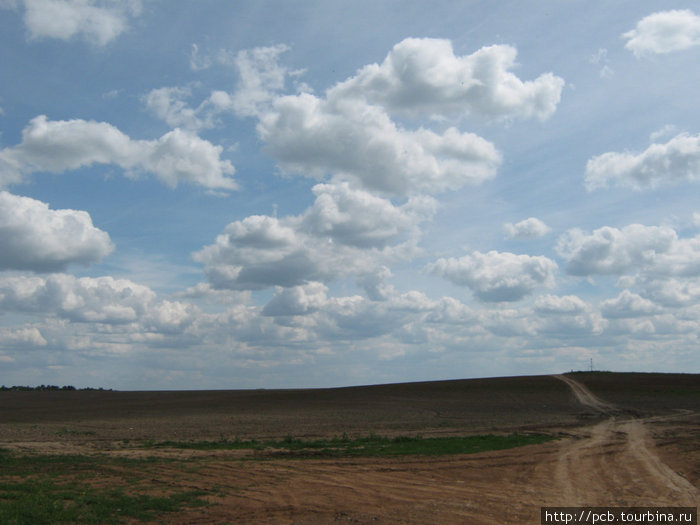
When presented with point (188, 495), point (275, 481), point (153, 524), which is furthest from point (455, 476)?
point (153, 524)

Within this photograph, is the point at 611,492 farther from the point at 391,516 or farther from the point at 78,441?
the point at 78,441

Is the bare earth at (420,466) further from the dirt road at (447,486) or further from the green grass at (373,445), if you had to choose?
the green grass at (373,445)

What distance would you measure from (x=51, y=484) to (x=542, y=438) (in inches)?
832

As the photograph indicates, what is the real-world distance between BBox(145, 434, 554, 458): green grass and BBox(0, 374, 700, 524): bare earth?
1.28 meters

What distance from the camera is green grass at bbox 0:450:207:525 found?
11562mm

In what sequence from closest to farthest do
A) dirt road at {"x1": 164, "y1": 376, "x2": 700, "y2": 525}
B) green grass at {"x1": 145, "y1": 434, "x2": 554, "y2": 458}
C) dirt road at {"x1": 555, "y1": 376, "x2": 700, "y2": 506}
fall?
dirt road at {"x1": 164, "y1": 376, "x2": 700, "y2": 525}
dirt road at {"x1": 555, "y1": 376, "x2": 700, "y2": 506}
green grass at {"x1": 145, "y1": 434, "x2": 554, "y2": 458}

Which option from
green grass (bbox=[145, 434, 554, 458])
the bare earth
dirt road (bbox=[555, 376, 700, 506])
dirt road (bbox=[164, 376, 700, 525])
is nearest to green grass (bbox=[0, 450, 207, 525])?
the bare earth

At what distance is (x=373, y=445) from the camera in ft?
80.3

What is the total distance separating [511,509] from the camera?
Result: 42.0ft

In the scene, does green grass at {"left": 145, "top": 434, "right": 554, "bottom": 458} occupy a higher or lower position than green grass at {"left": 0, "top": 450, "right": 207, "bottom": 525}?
lower

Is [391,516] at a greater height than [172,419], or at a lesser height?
greater

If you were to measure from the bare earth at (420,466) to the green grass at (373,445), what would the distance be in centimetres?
128

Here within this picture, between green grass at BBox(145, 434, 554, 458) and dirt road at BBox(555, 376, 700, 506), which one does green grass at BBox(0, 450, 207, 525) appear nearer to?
green grass at BBox(145, 434, 554, 458)

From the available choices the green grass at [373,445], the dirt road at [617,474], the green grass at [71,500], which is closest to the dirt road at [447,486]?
the dirt road at [617,474]
